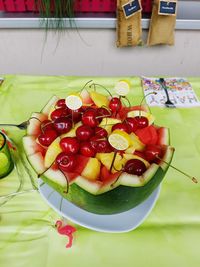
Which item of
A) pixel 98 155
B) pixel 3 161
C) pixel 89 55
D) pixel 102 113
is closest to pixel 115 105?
pixel 102 113

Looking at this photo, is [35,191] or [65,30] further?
[65,30]

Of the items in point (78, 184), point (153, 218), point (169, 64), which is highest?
point (78, 184)

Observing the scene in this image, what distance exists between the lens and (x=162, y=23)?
1286 millimetres

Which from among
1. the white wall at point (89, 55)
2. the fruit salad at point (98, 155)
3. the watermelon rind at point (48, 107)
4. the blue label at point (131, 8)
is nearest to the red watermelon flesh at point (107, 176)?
the fruit salad at point (98, 155)

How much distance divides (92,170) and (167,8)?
39.5 inches

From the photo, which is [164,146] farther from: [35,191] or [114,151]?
[35,191]

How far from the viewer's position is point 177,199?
59 centimetres

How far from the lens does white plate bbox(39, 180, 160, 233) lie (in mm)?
524

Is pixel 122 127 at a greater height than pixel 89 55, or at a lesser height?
greater

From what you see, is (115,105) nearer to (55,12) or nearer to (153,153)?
(153,153)

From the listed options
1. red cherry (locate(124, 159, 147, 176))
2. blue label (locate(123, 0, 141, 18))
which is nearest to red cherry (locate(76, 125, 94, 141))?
red cherry (locate(124, 159, 147, 176))

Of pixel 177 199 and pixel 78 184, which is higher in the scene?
pixel 78 184

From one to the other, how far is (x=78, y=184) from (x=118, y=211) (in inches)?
4.2

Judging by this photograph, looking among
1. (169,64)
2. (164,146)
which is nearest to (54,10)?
(169,64)
